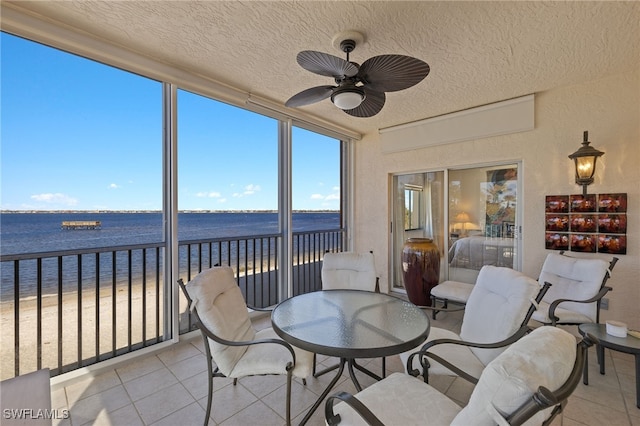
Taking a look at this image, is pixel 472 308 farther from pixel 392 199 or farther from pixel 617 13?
pixel 392 199

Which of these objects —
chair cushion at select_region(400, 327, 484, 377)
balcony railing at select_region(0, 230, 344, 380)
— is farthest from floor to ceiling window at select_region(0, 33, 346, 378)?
chair cushion at select_region(400, 327, 484, 377)

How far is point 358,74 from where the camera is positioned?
178 cm

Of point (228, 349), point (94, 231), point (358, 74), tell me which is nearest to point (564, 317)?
point (358, 74)

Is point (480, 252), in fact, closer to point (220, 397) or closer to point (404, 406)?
point (404, 406)

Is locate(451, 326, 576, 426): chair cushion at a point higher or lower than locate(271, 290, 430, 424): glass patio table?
higher

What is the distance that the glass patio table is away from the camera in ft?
4.61

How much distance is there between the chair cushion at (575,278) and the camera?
2432 mm

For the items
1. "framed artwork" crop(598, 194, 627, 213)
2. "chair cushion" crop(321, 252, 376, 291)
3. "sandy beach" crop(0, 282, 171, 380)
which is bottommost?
"sandy beach" crop(0, 282, 171, 380)

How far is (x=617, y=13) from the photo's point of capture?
71.0 inches

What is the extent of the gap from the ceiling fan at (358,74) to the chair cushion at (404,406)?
5.77 ft

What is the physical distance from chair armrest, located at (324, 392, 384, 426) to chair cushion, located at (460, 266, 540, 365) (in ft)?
3.54

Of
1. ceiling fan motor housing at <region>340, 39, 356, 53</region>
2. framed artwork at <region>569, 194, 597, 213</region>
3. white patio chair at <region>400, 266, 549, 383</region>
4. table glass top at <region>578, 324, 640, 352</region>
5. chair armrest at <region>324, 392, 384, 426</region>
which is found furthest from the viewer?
framed artwork at <region>569, 194, 597, 213</region>

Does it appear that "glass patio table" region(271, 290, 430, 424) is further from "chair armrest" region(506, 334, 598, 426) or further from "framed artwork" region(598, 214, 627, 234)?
"framed artwork" region(598, 214, 627, 234)

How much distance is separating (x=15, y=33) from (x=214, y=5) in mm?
1425
